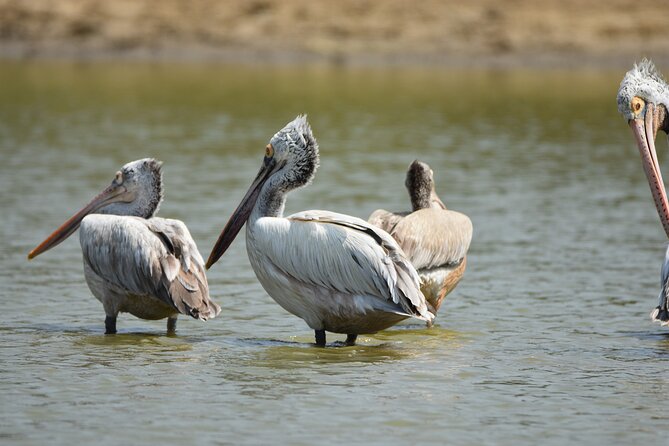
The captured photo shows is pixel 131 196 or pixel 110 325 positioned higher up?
pixel 131 196

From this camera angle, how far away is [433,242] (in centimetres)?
751

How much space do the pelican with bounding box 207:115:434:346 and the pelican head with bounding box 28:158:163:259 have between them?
0.91m

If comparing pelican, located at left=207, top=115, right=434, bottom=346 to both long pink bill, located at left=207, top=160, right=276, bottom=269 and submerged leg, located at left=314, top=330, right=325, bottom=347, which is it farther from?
long pink bill, located at left=207, top=160, right=276, bottom=269

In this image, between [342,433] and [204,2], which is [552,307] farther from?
[204,2]

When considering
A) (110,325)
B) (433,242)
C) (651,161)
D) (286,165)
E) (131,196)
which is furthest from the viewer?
(131,196)

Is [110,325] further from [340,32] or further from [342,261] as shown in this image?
[340,32]

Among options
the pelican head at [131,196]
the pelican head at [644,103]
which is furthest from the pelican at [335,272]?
the pelican head at [644,103]

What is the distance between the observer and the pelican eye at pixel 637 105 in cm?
704

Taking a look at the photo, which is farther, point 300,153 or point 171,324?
point 171,324

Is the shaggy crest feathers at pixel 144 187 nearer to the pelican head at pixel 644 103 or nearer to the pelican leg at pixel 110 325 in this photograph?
the pelican leg at pixel 110 325

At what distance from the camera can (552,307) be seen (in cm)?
823

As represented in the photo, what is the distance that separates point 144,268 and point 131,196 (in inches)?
36.4

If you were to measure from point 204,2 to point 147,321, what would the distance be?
29.0m

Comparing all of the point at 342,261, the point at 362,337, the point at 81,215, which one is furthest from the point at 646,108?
the point at 81,215
